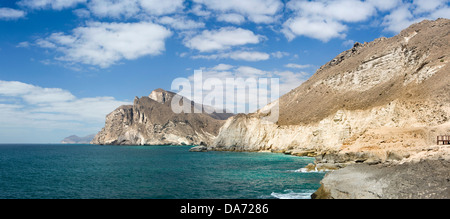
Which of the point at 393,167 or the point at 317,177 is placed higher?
the point at 393,167

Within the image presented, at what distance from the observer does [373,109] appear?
5784 centimetres

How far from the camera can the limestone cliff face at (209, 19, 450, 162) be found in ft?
93.3

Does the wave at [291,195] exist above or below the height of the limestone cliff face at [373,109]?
below

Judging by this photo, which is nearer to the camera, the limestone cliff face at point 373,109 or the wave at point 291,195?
the wave at point 291,195

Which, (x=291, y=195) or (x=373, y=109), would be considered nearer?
(x=291, y=195)

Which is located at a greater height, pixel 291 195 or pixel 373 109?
pixel 373 109

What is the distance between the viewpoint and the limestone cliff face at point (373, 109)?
28438mm

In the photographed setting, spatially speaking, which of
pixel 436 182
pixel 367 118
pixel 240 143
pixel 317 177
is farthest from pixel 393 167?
pixel 240 143

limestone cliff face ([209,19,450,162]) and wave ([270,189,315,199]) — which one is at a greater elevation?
limestone cliff face ([209,19,450,162])

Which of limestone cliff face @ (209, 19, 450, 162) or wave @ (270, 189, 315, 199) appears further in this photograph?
limestone cliff face @ (209, 19, 450, 162)

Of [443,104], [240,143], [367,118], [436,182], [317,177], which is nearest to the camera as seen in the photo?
[436,182]

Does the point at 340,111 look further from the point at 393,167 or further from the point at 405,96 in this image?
the point at 393,167
